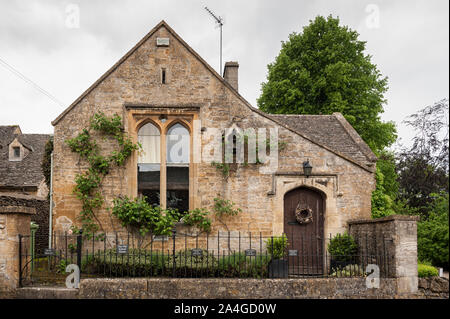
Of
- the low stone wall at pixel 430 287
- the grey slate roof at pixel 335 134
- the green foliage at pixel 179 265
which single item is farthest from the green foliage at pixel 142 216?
the low stone wall at pixel 430 287

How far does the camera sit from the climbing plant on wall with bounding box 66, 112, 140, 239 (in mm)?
10312

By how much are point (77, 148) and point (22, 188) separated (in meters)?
11.5

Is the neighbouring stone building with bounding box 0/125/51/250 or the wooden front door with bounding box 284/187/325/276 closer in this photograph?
the wooden front door with bounding box 284/187/325/276


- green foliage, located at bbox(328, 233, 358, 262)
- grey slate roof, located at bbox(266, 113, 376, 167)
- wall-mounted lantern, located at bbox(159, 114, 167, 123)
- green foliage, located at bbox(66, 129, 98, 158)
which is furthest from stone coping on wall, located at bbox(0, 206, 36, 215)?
grey slate roof, located at bbox(266, 113, 376, 167)

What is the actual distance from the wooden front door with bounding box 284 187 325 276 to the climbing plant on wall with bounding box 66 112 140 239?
504 cm

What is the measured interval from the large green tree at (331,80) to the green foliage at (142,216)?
12418 millimetres

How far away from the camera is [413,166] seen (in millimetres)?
8438

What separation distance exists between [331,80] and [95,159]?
45.9 feet

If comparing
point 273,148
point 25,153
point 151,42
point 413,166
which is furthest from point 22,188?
point 413,166

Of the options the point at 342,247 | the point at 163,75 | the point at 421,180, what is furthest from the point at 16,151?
the point at 421,180

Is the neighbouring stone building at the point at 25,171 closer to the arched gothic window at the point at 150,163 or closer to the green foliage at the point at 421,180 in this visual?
the arched gothic window at the point at 150,163

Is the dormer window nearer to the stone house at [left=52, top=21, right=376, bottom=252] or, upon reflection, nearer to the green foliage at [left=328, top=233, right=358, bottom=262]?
the stone house at [left=52, top=21, right=376, bottom=252]

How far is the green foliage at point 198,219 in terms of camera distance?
34.3 ft
